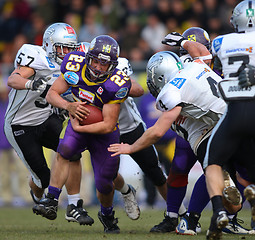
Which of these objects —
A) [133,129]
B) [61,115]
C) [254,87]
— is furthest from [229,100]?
[61,115]

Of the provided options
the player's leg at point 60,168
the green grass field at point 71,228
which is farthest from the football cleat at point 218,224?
the player's leg at point 60,168

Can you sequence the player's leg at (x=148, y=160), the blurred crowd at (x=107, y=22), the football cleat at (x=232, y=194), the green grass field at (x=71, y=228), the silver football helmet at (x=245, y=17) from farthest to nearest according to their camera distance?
the blurred crowd at (x=107, y=22) < the player's leg at (x=148, y=160) < the green grass field at (x=71, y=228) < the silver football helmet at (x=245, y=17) < the football cleat at (x=232, y=194)

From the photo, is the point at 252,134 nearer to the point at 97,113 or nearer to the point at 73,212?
the point at 97,113

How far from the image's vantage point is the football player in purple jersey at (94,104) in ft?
18.0

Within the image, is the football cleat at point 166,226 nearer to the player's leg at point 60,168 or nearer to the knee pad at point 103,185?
the knee pad at point 103,185

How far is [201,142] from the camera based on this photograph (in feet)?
17.8

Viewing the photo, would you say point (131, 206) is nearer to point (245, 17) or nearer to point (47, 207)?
point (47, 207)

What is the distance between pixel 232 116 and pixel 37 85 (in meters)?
2.05

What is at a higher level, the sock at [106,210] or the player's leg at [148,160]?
the player's leg at [148,160]

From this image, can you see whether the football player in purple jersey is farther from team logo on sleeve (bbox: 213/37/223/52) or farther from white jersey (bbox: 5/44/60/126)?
team logo on sleeve (bbox: 213/37/223/52)

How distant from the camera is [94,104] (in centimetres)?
560

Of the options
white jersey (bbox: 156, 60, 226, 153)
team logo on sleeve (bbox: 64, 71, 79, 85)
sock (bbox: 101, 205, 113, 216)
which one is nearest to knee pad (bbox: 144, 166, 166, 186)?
sock (bbox: 101, 205, 113, 216)

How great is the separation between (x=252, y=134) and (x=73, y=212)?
6.86 ft

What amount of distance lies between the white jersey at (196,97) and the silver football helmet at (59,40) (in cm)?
152
